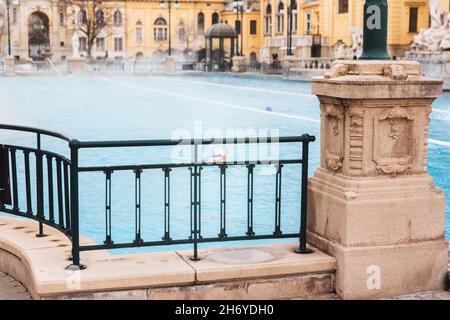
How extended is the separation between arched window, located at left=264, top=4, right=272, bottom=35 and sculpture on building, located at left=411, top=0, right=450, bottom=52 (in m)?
46.9

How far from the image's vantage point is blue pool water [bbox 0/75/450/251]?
9672mm

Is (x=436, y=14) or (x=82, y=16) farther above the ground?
(x=82, y=16)

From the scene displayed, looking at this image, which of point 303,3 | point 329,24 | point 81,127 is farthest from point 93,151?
point 303,3

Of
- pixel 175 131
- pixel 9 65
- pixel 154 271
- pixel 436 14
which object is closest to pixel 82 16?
pixel 9 65

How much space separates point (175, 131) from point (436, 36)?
24595 mm

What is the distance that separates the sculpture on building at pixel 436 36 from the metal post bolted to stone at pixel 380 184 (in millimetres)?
33227

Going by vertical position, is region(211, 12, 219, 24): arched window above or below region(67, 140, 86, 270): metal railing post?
above

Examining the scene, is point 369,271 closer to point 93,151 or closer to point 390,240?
point 390,240

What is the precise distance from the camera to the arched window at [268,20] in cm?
8694

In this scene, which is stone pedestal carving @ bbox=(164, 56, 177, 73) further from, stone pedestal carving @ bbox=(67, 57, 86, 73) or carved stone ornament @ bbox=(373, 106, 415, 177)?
carved stone ornament @ bbox=(373, 106, 415, 177)

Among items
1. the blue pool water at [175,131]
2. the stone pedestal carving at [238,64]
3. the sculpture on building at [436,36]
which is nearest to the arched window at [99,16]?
the stone pedestal carving at [238,64]

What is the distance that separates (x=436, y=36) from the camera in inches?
1545

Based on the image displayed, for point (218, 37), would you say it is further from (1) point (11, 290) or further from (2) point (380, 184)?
(1) point (11, 290)

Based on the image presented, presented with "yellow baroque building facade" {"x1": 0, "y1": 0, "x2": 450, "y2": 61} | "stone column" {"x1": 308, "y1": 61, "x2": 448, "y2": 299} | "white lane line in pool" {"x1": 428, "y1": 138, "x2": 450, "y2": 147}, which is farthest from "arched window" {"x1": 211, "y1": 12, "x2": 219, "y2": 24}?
"stone column" {"x1": 308, "y1": 61, "x2": 448, "y2": 299}
